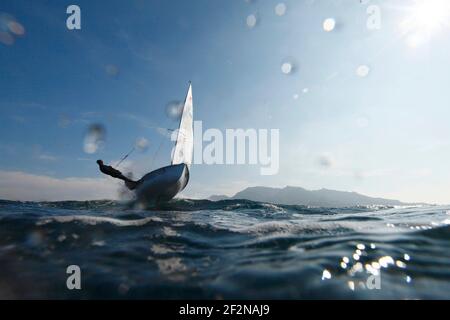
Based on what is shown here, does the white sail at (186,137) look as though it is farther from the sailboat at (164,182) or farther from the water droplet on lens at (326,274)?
the water droplet on lens at (326,274)

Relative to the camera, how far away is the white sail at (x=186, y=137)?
2966 centimetres

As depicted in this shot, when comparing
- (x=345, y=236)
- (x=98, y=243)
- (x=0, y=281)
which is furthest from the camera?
(x=345, y=236)

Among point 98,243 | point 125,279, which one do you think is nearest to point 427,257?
point 125,279

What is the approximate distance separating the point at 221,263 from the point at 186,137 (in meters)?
26.9

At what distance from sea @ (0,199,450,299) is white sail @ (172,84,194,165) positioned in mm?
20129

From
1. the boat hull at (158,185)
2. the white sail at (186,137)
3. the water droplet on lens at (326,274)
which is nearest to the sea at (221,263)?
the water droplet on lens at (326,274)

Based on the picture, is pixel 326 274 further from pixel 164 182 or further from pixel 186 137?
pixel 186 137

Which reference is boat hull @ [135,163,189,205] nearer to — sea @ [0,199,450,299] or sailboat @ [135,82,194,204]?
sailboat @ [135,82,194,204]

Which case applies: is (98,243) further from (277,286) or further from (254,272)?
(277,286)

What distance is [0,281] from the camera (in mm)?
5270

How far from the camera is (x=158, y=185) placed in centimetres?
2428

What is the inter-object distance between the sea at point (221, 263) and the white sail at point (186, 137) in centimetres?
2013

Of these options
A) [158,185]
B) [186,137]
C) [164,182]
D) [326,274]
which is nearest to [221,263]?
[326,274]
